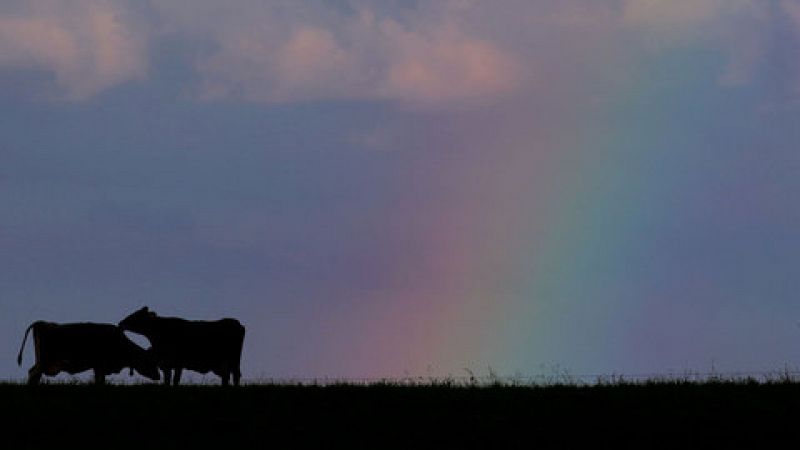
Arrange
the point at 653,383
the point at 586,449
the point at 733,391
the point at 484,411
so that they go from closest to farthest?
the point at 586,449
the point at 484,411
the point at 733,391
the point at 653,383

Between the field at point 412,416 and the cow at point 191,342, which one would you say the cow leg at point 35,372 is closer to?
the cow at point 191,342

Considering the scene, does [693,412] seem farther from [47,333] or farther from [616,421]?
[47,333]

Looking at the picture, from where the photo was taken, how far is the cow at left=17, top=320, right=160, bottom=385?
30.4m

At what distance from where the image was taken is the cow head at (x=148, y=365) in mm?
32406

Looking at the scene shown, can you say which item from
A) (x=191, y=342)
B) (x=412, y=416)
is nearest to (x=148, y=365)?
(x=191, y=342)

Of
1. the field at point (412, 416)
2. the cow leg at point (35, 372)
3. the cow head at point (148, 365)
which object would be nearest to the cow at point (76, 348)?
the cow leg at point (35, 372)

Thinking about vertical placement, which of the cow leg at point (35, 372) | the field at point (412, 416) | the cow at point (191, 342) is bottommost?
the field at point (412, 416)

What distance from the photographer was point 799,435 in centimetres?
1720

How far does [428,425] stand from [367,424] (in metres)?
0.98

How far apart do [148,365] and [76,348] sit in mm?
2729

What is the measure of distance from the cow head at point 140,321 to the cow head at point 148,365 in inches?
33.9

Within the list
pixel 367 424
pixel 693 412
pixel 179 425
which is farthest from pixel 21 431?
pixel 693 412

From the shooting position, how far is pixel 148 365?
32.8 m

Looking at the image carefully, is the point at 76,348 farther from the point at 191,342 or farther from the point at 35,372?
the point at 191,342
